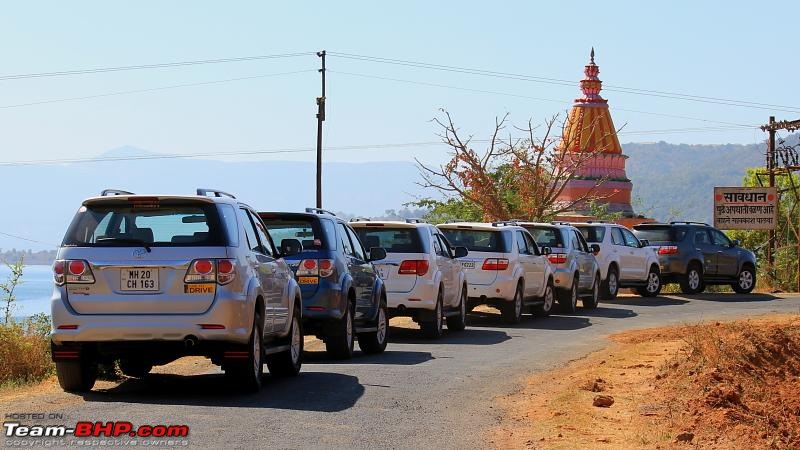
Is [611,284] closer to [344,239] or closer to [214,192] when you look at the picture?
[344,239]

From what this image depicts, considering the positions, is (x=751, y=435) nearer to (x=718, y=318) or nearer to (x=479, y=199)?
(x=718, y=318)

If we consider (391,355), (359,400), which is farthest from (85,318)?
(391,355)

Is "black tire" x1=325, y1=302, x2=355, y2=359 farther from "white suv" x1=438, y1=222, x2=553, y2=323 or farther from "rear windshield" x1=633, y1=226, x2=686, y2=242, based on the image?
"rear windshield" x1=633, y1=226, x2=686, y2=242

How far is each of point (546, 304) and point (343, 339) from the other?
11.4 metres

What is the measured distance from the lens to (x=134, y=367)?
569 inches

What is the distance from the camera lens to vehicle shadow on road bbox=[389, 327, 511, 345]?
21.1 metres

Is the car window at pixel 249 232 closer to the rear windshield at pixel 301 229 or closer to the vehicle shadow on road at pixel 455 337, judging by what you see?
the rear windshield at pixel 301 229

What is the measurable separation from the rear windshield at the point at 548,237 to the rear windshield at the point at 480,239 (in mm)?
4771

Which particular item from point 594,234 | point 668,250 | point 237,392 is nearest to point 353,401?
point 237,392

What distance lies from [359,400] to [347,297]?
13.7 feet

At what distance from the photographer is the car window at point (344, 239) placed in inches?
687

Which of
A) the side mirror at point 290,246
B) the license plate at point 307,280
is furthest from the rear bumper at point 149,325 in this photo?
the license plate at point 307,280

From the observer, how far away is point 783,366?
752 inches

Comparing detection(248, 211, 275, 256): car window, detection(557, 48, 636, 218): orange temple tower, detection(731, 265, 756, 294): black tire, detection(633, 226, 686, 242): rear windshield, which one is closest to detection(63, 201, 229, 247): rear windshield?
detection(248, 211, 275, 256): car window
